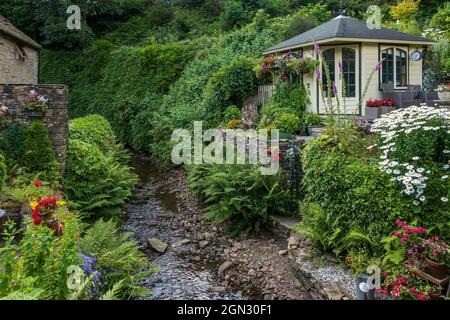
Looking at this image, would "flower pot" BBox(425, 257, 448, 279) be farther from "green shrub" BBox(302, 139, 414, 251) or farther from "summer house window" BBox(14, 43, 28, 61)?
"summer house window" BBox(14, 43, 28, 61)

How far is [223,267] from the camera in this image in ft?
26.9

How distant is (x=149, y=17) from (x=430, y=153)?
26.4 metres

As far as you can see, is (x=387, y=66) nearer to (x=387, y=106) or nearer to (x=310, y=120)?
(x=387, y=106)

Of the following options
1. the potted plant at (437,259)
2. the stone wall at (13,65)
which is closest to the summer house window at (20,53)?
the stone wall at (13,65)

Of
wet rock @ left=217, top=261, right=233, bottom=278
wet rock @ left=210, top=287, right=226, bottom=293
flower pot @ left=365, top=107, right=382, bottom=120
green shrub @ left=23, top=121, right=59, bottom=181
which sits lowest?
wet rock @ left=210, top=287, right=226, bottom=293

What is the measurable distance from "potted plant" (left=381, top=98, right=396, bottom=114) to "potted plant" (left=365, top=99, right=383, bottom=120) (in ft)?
0.32

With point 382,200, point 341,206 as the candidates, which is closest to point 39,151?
point 341,206

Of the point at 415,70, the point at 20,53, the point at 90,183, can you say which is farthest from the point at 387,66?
the point at 20,53

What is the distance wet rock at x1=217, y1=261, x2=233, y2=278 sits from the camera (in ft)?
26.3

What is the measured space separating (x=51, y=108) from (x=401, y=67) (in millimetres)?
10951

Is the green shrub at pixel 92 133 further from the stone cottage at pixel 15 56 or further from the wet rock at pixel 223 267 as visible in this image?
the wet rock at pixel 223 267

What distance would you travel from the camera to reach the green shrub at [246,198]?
9578mm

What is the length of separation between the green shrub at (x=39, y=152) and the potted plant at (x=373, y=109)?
8636mm

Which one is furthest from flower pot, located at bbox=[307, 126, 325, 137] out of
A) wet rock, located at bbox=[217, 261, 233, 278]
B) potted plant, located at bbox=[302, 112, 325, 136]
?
wet rock, located at bbox=[217, 261, 233, 278]
